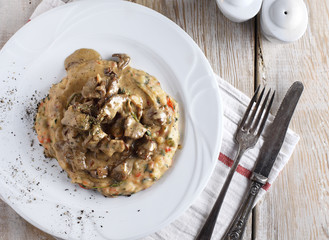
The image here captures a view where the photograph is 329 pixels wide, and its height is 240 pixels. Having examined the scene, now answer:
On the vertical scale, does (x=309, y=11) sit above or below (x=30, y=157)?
above

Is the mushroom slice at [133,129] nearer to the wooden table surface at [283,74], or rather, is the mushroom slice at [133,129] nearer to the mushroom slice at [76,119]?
the mushroom slice at [76,119]

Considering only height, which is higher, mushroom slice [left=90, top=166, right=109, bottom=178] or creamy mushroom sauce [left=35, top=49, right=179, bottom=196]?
creamy mushroom sauce [left=35, top=49, right=179, bottom=196]

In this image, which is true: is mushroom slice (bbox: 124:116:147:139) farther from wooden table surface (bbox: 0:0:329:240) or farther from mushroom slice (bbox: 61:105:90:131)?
wooden table surface (bbox: 0:0:329:240)

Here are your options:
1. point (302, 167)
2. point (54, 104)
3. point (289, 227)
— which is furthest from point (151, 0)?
point (289, 227)

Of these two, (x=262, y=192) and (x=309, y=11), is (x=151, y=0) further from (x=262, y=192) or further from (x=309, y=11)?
(x=262, y=192)

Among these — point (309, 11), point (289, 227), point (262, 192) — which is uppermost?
point (309, 11)

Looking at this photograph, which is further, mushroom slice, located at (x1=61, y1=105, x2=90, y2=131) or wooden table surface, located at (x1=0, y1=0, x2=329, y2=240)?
wooden table surface, located at (x1=0, y1=0, x2=329, y2=240)

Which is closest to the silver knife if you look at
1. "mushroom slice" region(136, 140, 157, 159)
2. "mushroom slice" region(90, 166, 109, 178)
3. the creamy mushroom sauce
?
the creamy mushroom sauce

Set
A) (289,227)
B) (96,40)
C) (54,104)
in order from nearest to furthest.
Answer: (54,104), (96,40), (289,227)
